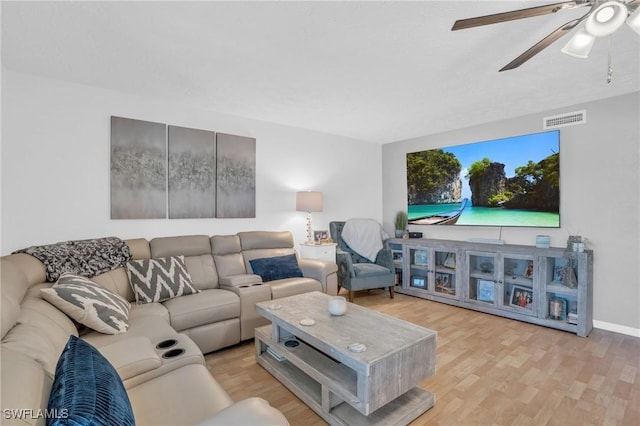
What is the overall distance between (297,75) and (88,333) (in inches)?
92.6

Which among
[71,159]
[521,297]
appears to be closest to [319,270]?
[521,297]

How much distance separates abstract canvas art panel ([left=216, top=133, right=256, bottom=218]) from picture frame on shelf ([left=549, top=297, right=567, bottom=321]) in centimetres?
345

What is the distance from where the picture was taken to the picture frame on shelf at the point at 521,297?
3.32 meters

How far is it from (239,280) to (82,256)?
4.07 feet

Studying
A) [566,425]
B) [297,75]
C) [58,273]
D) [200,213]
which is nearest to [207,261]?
[200,213]

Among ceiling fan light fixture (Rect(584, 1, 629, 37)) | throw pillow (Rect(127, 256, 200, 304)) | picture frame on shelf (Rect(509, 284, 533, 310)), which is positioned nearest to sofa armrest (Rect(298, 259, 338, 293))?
throw pillow (Rect(127, 256, 200, 304))

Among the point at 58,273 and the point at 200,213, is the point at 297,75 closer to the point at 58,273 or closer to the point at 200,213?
the point at 200,213

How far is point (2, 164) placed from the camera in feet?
7.79

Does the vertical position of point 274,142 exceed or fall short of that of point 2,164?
it exceeds it

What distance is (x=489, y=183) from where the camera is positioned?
3879mm

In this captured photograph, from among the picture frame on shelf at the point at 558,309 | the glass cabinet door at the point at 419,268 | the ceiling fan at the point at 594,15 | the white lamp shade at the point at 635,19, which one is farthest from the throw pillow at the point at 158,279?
the picture frame on shelf at the point at 558,309

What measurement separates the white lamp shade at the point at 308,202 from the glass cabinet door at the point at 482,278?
199 centimetres

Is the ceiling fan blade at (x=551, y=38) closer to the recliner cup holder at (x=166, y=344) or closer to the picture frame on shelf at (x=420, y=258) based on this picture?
the recliner cup holder at (x=166, y=344)

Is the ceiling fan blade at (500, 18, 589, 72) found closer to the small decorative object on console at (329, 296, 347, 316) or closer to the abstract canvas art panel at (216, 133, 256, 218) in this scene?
the small decorative object on console at (329, 296, 347, 316)
